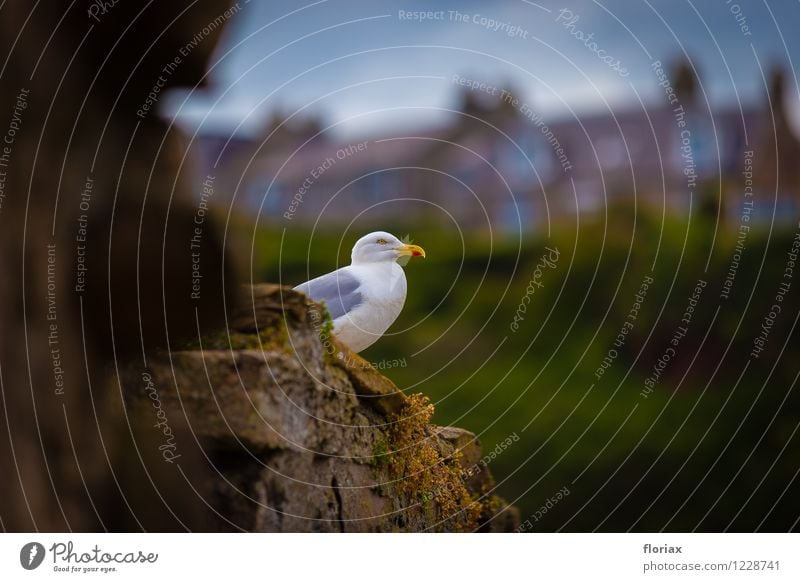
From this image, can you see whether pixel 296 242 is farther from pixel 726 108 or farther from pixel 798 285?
pixel 798 285

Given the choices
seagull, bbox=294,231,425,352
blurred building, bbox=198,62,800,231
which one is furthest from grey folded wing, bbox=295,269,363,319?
blurred building, bbox=198,62,800,231

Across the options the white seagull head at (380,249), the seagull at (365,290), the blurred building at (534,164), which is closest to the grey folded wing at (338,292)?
the seagull at (365,290)

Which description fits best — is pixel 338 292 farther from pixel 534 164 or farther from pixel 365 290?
pixel 534 164

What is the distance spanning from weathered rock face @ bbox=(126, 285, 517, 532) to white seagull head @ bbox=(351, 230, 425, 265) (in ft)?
1.61

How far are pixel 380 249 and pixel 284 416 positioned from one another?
3.50ft

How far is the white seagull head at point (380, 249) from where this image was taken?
182 inches

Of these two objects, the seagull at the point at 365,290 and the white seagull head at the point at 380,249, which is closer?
the seagull at the point at 365,290

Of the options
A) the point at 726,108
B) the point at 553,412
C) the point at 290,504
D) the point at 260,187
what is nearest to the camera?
the point at 290,504

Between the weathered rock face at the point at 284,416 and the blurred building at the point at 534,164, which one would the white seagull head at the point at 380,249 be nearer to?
the weathered rock face at the point at 284,416

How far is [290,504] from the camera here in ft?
13.7

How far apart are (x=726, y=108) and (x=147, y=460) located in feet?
16.3

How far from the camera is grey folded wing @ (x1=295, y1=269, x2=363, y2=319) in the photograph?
4500mm

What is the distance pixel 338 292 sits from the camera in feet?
14.9

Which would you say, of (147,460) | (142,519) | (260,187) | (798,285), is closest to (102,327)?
(147,460)
